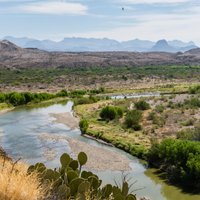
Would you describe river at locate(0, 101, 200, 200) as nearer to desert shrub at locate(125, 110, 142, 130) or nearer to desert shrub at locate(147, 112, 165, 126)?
desert shrub at locate(125, 110, 142, 130)

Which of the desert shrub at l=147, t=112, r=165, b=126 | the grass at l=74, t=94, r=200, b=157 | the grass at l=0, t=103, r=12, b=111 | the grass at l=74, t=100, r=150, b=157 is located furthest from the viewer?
the grass at l=0, t=103, r=12, b=111

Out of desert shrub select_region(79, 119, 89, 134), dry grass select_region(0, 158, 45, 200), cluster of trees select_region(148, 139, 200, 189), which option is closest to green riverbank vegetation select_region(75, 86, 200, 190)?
cluster of trees select_region(148, 139, 200, 189)

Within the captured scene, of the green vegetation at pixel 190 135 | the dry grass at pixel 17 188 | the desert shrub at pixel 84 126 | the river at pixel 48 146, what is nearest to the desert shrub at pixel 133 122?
the desert shrub at pixel 84 126

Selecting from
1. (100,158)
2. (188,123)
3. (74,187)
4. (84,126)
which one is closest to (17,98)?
(84,126)

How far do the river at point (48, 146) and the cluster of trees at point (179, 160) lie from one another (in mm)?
841

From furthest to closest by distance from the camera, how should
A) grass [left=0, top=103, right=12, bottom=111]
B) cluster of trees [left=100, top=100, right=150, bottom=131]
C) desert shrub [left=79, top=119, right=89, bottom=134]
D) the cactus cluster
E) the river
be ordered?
grass [left=0, top=103, right=12, bottom=111]
cluster of trees [left=100, top=100, right=150, bottom=131]
desert shrub [left=79, top=119, right=89, bottom=134]
the river
the cactus cluster

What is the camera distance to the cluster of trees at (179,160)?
26750 millimetres

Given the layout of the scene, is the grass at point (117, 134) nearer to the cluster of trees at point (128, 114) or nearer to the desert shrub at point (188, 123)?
the cluster of trees at point (128, 114)

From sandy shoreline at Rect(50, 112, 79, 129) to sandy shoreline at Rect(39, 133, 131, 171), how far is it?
9201 mm

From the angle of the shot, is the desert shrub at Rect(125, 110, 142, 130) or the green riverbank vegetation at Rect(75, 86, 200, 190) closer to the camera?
the green riverbank vegetation at Rect(75, 86, 200, 190)

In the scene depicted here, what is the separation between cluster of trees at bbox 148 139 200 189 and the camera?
87.8 ft

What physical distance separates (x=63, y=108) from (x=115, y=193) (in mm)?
57624

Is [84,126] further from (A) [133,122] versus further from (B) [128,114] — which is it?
(B) [128,114]

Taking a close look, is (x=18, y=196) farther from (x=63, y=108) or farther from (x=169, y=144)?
(x=63, y=108)
